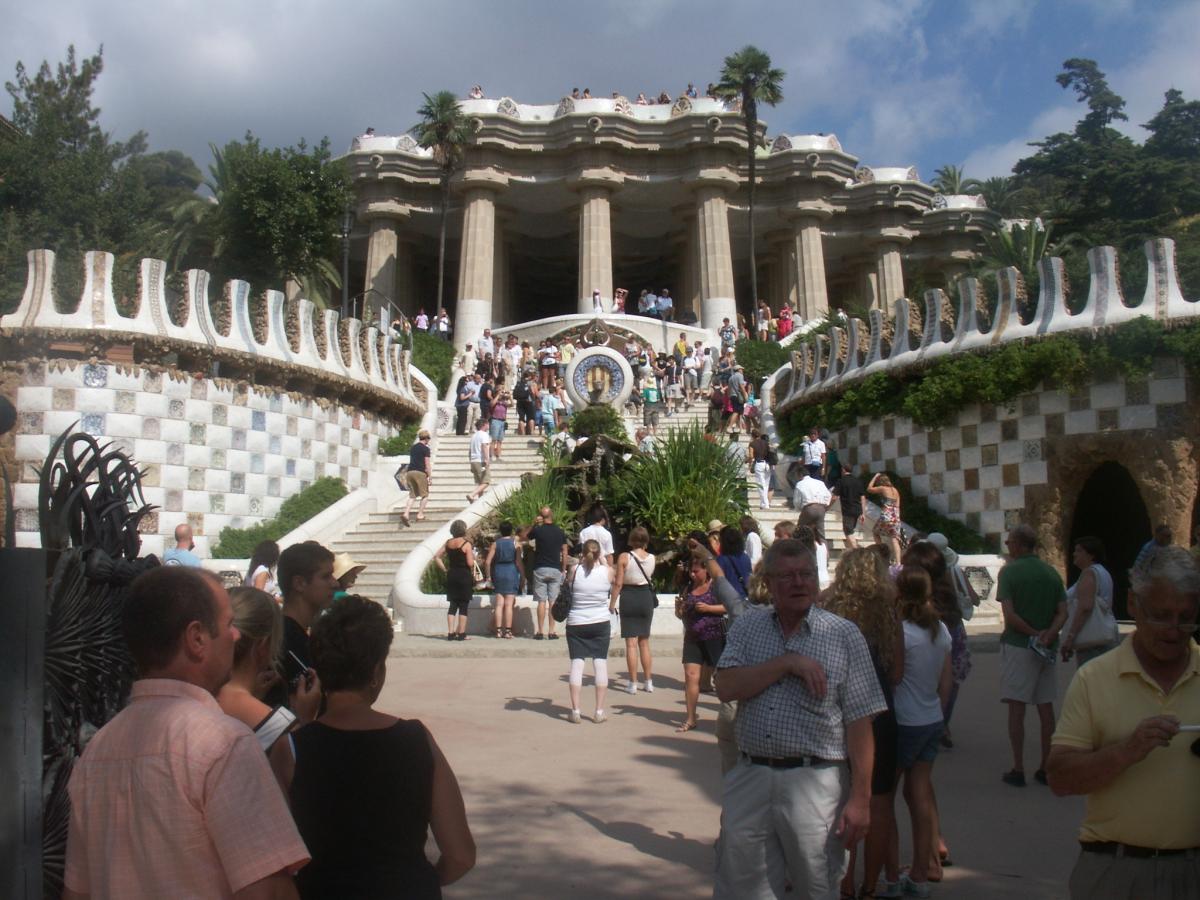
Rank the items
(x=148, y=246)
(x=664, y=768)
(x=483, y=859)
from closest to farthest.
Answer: (x=483, y=859) → (x=664, y=768) → (x=148, y=246)

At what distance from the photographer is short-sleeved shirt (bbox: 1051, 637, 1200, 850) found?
9.52 feet

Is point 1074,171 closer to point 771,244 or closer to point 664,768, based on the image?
point 771,244

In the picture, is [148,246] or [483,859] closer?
[483,859]

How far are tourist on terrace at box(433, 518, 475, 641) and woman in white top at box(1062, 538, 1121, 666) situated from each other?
24.9ft

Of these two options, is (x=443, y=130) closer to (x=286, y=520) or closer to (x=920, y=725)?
(x=286, y=520)

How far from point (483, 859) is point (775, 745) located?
2.37 metres

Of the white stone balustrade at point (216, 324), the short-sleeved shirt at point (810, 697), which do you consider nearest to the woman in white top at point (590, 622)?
the short-sleeved shirt at point (810, 697)

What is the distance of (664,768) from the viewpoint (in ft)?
23.8

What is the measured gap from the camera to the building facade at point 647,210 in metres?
38.5

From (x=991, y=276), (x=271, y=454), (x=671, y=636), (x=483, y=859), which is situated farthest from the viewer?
(x=991, y=276)

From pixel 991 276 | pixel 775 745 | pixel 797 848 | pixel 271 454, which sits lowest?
pixel 797 848

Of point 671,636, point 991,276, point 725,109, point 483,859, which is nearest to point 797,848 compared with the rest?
point 483,859

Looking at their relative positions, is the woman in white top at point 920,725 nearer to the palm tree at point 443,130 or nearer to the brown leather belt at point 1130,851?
the brown leather belt at point 1130,851

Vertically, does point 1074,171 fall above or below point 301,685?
above
